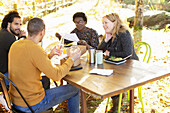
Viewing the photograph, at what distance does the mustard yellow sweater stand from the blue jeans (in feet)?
0.19

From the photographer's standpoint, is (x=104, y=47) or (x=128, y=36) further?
(x=104, y=47)

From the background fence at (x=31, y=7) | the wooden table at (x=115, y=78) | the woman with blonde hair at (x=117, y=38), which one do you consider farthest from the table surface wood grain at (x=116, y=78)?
the background fence at (x=31, y=7)

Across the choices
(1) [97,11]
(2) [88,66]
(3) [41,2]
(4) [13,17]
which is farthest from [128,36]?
(3) [41,2]

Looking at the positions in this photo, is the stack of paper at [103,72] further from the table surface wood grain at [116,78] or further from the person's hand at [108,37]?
the person's hand at [108,37]

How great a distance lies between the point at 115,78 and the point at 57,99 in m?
0.64

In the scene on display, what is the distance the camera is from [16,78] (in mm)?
2145

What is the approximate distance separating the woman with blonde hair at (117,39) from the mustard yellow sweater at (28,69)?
1.12m

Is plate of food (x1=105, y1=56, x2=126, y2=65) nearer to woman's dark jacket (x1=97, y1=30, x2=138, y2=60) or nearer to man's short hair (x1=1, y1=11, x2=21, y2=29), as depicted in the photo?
woman's dark jacket (x1=97, y1=30, x2=138, y2=60)

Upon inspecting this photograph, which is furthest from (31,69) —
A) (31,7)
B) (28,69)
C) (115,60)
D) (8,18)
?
(31,7)

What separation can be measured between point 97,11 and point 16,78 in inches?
438

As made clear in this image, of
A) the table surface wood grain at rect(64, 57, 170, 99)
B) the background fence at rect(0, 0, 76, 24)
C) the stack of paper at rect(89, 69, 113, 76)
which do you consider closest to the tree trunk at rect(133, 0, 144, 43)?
the background fence at rect(0, 0, 76, 24)

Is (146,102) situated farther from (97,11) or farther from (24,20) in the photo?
(97,11)

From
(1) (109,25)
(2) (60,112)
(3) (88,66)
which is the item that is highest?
(1) (109,25)

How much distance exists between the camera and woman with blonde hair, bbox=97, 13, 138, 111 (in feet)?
9.82
